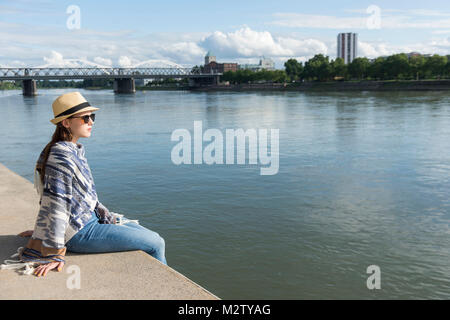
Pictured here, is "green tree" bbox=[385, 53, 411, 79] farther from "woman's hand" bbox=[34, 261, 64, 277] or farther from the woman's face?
"woman's hand" bbox=[34, 261, 64, 277]

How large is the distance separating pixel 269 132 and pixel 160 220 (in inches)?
566

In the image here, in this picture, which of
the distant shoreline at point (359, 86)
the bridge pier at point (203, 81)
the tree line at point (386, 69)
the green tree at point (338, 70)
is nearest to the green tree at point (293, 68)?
the tree line at point (386, 69)

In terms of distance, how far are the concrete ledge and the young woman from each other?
102mm

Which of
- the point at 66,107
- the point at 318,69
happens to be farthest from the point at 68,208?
the point at 318,69

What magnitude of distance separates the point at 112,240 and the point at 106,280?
0.49m

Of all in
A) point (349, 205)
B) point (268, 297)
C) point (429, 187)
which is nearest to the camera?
point (268, 297)

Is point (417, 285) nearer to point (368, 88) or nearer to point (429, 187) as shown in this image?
point (429, 187)

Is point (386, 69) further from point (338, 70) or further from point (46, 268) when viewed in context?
point (46, 268)

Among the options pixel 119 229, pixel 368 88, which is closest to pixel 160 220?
pixel 119 229

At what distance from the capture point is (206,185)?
10.5 m

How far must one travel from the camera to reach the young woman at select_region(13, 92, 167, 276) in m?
3.81

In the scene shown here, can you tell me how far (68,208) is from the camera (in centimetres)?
385

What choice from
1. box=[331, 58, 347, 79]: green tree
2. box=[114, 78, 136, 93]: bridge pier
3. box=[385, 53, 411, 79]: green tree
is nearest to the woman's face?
box=[385, 53, 411, 79]: green tree

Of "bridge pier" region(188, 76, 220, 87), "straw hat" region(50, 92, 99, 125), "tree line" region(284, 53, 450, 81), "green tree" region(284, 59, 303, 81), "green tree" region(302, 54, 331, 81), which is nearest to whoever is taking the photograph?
"straw hat" region(50, 92, 99, 125)
